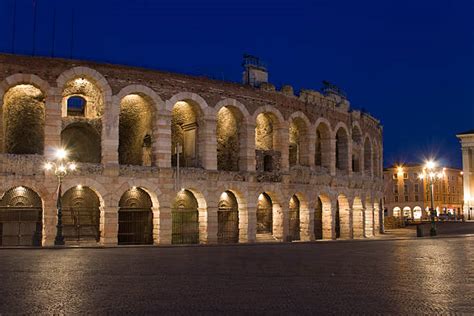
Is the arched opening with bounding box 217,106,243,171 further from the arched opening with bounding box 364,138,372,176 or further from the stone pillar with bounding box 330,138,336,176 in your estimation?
the arched opening with bounding box 364,138,372,176

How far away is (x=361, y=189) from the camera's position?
4275cm

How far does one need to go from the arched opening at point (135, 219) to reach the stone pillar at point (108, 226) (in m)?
3.21

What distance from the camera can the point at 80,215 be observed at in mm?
30125

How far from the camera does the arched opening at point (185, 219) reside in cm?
3181

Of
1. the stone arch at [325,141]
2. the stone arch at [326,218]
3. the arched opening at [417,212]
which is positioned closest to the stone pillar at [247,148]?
the stone arch at [325,141]

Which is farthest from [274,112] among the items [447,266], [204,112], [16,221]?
[447,266]

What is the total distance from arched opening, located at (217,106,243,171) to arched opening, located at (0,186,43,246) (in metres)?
11.4

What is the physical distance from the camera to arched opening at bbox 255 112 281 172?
3419 cm

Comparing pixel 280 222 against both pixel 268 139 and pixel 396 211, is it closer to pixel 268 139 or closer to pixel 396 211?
pixel 268 139

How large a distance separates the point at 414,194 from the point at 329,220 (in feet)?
220

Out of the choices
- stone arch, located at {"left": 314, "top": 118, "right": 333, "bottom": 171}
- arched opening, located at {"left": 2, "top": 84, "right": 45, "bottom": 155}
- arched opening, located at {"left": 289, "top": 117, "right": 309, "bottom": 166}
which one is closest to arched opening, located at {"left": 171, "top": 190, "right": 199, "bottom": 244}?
arched opening, located at {"left": 2, "top": 84, "right": 45, "bottom": 155}

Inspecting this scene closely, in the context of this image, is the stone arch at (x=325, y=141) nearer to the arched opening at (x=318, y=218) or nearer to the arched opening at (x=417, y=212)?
the arched opening at (x=318, y=218)

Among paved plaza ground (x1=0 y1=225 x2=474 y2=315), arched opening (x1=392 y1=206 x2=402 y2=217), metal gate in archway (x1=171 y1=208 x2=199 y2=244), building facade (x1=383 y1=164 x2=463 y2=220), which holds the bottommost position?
paved plaza ground (x1=0 y1=225 x2=474 y2=315)

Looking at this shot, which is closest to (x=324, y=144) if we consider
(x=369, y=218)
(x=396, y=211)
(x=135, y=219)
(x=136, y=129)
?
(x=369, y=218)
